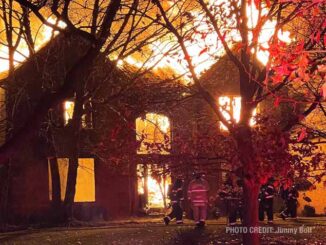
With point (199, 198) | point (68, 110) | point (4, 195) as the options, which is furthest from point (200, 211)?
point (68, 110)

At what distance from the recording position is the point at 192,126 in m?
18.6

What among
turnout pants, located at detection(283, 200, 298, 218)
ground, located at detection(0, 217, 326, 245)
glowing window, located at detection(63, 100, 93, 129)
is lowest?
ground, located at detection(0, 217, 326, 245)

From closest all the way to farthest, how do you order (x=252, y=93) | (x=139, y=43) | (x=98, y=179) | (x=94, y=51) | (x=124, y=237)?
(x=94, y=51) → (x=252, y=93) → (x=124, y=237) → (x=139, y=43) → (x=98, y=179)

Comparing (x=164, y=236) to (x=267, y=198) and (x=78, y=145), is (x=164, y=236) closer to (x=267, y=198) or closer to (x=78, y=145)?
(x=267, y=198)

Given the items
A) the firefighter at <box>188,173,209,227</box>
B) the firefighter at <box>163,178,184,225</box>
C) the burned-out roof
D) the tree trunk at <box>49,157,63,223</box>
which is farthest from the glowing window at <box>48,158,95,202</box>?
the firefighter at <box>188,173,209,227</box>

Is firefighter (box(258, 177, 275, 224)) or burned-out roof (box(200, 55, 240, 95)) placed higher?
burned-out roof (box(200, 55, 240, 95))

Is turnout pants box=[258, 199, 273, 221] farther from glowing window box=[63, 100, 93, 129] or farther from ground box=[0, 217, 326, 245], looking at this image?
glowing window box=[63, 100, 93, 129]

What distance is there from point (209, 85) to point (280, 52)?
491 inches

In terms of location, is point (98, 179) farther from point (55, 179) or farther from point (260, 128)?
point (260, 128)

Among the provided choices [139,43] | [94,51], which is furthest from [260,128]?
[139,43]

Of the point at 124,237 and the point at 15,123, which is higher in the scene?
the point at 15,123

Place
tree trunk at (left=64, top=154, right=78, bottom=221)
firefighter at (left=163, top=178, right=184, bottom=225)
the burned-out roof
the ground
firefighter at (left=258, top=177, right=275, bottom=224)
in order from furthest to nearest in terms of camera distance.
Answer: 1. the burned-out roof
2. tree trunk at (left=64, top=154, right=78, bottom=221)
3. firefighter at (left=163, top=178, right=184, bottom=225)
4. firefighter at (left=258, top=177, right=275, bottom=224)
5. the ground

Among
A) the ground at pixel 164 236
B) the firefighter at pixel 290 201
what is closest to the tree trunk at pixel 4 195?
the ground at pixel 164 236

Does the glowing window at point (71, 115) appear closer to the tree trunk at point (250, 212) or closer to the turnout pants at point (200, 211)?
the turnout pants at point (200, 211)
